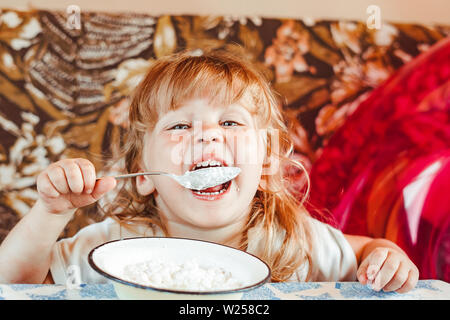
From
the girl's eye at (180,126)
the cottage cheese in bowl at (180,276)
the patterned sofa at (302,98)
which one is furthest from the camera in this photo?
the patterned sofa at (302,98)

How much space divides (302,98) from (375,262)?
544 millimetres

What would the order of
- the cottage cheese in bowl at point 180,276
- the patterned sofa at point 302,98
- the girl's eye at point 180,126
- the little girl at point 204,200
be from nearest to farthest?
the cottage cheese in bowl at point 180,276 < the little girl at point 204,200 < the girl's eye at point 180,126 < the patterned sofa at point 302,98

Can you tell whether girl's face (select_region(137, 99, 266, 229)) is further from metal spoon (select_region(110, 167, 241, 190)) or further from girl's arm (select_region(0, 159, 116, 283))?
girl's arm (select_region(0, 159, 116, 283))

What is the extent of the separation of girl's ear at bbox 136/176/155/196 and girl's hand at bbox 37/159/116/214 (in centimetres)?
22

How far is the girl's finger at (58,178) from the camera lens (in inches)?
22.0

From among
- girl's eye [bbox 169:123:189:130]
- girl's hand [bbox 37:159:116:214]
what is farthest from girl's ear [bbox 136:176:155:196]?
girl's hand [bbox 37:159:116:214]

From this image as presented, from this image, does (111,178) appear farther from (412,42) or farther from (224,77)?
(412,42)

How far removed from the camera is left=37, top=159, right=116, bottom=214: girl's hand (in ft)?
1.82

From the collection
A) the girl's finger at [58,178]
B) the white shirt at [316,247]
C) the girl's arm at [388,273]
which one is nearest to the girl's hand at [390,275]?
the girl's arm at [388,273]

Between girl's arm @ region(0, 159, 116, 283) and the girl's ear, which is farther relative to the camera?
the girl's ear

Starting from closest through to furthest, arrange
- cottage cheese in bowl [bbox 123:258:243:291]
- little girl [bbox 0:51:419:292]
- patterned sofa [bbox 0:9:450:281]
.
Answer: cottage cheese in bowl [bbox 123:258:243:291] < little girl [bbox 0:51:419:292] < patterned sofa [bbox 0:9:450:281]

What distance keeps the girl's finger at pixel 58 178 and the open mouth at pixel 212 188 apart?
0.64 feet

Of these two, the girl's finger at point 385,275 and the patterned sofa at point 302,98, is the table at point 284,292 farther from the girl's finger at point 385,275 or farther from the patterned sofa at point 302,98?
Result: the patterned sofa at point 302,98

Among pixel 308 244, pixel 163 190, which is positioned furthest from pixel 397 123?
pixel 163 190
